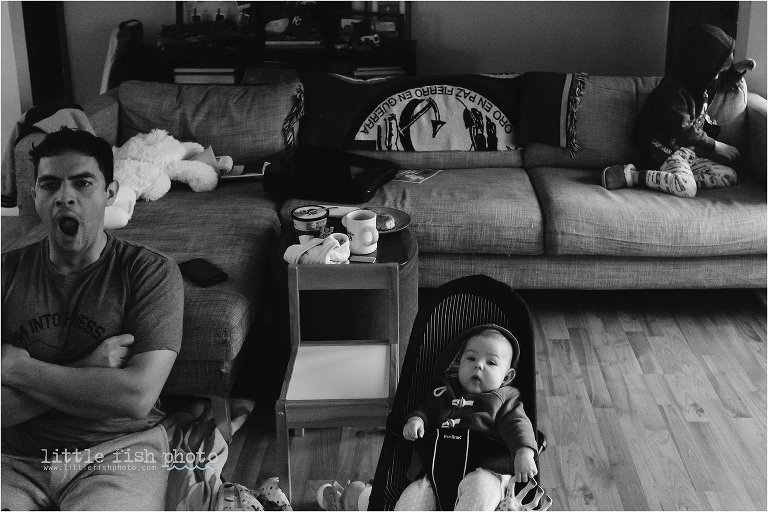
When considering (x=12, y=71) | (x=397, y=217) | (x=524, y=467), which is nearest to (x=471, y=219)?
(x=397, y=217)

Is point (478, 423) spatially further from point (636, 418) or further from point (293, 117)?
point (293, 117)

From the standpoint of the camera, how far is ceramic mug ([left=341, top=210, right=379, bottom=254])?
272 centimetres

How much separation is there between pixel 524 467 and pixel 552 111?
2.17 meters

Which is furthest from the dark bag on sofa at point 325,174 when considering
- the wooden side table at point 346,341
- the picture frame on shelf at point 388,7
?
the picture frame on shelf at point 388,7

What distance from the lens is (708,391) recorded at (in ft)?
9.41

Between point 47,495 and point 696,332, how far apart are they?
2.32m

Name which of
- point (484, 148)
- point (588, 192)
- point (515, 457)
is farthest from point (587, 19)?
point (515, 457)

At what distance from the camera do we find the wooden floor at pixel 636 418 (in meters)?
2.39

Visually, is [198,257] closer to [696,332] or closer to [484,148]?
[484,148]

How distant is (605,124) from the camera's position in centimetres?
374

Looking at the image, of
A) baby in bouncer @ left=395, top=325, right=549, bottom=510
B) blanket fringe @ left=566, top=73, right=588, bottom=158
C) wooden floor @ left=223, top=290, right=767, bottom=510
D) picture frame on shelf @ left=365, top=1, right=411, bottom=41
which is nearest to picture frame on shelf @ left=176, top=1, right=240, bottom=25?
picture frame on shelf @ left=365, top=1, right=411, bottom=41

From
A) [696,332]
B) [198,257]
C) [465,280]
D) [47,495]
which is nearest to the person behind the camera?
[47,495]

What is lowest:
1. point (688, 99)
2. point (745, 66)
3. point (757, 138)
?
point (757, 138)

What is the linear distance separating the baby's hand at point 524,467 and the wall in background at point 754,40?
8.49ft
